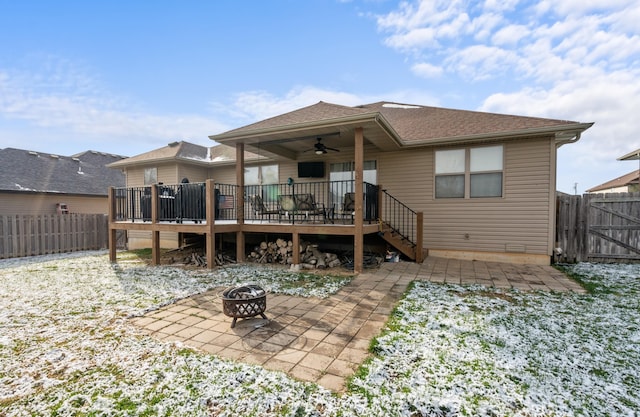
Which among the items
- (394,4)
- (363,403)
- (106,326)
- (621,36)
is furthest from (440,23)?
(106,326)

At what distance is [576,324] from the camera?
3.35 metres

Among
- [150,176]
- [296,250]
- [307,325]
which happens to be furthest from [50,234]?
[307,325]

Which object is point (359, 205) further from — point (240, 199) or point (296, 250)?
point (240, 199)

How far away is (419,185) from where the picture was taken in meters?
7.91

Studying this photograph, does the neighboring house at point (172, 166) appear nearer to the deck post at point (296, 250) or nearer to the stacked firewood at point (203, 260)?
the stacked firewood at point (203, 260)

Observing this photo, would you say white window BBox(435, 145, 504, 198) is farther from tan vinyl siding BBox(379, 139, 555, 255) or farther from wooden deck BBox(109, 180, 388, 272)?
wooden deck BBox(109, 180, 388, 272)

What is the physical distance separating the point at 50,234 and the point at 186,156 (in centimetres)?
520

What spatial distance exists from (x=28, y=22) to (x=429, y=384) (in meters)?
11.7

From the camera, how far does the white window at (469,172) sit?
283 inches

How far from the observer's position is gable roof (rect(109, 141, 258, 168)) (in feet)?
33.7

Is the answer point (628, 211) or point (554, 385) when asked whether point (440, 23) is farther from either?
point (554, 385)

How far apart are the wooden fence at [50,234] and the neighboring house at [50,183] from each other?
4.68m

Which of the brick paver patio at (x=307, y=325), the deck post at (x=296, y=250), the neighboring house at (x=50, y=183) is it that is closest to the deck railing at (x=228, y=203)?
the deck post at (x=296, y=250)

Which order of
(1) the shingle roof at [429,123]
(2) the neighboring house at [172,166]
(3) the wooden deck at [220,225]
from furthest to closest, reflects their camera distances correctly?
(2) the neighboring house at [172,166], (3) the wooden deck at [220,225], (1) the shingle roof at [429,123]
